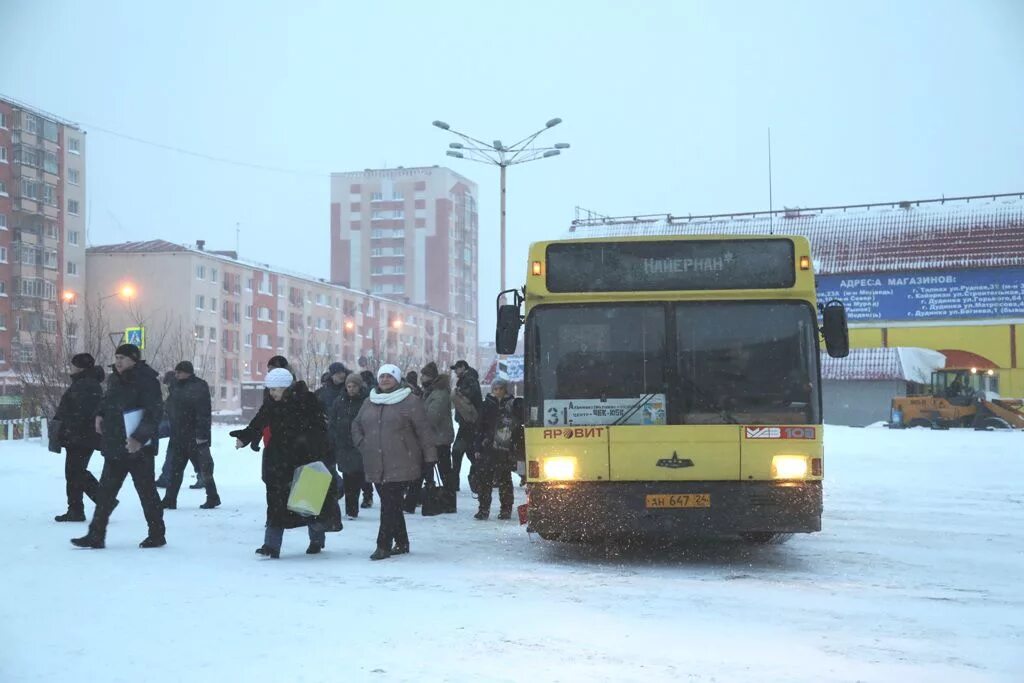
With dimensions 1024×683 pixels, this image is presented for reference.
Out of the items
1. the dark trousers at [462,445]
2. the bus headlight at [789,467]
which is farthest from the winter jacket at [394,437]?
the dark trousers at [462,445]

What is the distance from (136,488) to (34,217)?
7765 centimetres

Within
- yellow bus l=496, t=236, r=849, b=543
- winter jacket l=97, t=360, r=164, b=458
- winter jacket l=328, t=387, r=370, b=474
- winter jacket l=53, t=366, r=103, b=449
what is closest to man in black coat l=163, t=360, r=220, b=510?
winter jacket l=328, t=387, r=370, b=474

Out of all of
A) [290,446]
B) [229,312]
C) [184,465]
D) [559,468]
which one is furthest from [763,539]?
[229,312]

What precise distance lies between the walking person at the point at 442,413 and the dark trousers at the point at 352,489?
3.65ft

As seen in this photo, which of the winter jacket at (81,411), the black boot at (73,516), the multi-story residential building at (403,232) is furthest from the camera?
the multi-story residential building at (403,232)

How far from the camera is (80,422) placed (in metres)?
12.4

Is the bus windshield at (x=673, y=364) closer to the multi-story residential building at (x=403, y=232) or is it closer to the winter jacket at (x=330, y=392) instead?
the winter jacket at (x=330, y=392)

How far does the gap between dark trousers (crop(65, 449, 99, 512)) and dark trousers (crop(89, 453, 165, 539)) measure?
5.73 ft

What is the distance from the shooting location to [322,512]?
35.1 feet

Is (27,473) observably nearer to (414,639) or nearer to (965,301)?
(414,639)

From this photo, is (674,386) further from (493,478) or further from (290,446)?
(493,478)

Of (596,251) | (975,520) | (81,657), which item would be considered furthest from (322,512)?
(975,520)

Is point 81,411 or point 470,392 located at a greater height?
point 470,392

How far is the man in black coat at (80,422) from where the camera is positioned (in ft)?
40.6
